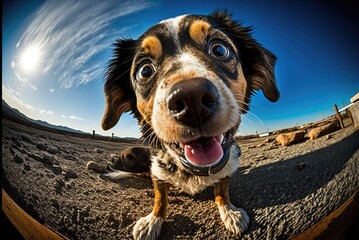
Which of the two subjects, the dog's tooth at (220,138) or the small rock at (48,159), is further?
the small rock at (48,159)

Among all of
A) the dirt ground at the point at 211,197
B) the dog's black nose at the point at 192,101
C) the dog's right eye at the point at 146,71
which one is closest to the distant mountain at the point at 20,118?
the dirt ground at the point at 211,197

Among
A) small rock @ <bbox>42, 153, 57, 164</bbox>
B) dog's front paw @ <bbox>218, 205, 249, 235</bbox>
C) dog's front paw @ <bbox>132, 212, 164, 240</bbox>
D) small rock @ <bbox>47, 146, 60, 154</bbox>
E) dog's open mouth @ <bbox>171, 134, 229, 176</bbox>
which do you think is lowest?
dog's front paw @ <bbox>132, 212, 164, 240</bbox>

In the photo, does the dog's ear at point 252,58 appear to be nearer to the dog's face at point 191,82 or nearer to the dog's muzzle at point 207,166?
the dog's face at point 191,82

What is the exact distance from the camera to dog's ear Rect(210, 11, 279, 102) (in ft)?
5.29

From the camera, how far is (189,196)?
1.92 m

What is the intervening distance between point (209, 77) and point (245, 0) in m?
0.62

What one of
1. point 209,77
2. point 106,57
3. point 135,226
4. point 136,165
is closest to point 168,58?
point 209,77

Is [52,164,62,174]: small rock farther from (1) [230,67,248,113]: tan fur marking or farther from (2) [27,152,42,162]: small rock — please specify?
(1) [230,67,248,113]: tan fur marking

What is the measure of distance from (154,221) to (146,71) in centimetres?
101

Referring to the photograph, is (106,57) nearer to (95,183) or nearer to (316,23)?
(95,183)

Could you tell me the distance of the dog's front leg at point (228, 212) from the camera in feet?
5.74

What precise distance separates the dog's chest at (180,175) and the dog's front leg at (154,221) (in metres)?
0.14

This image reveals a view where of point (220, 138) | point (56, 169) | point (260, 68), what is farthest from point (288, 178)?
point (56, 169)

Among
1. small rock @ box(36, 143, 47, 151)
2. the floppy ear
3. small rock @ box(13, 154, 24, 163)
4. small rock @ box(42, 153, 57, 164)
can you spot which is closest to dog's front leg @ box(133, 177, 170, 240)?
small rock @ box(42, 153, 57, 164)
